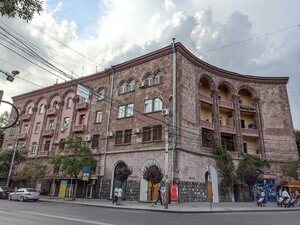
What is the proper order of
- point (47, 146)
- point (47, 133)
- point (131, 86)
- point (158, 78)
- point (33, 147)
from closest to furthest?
1. point (158, 78)
2. point (131, 86)
3. point (47, 133)
4. point (47, 146)
5. point (33, 147)

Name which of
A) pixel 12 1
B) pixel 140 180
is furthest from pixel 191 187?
pixel 12 1

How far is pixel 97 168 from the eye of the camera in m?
30.2

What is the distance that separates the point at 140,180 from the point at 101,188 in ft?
18.5

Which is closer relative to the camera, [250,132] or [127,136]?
[127,136]

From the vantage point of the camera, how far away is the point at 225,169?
2888 cm

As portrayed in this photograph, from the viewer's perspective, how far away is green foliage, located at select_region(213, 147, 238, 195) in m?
28.7

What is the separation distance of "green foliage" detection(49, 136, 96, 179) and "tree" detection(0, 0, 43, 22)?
2304cm

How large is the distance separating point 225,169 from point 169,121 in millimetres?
9100

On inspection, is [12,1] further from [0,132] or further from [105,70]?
[0,132]

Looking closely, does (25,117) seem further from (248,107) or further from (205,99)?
(248,107)

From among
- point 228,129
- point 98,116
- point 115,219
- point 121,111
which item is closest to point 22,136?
point 98,116

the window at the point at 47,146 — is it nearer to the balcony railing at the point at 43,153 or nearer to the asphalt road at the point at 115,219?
the balcony railing at the point at 43,153

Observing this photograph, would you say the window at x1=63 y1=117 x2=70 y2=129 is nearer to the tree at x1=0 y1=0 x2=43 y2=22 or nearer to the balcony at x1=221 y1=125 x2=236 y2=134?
the balcony at x1=221 y1=125 x2=236 y2=134

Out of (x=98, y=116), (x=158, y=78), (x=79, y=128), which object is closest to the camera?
(x=158, y=78)
